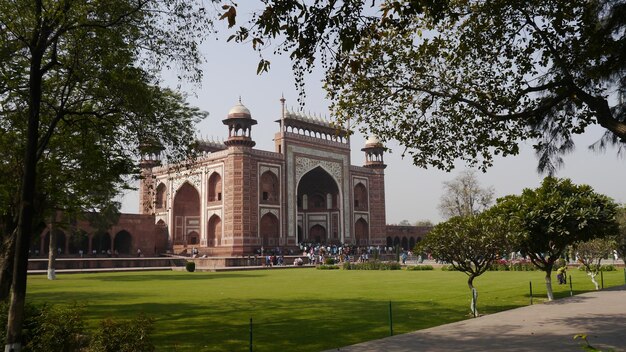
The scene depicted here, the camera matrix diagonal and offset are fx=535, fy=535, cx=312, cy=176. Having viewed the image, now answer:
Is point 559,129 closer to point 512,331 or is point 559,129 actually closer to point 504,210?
point 512,331

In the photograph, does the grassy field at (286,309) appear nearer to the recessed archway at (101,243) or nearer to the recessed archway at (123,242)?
the recessed archway at (101,243)

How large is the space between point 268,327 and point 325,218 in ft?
125

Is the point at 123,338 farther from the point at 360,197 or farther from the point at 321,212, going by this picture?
the point at 360,197

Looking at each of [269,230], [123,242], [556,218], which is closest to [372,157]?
[269,230]

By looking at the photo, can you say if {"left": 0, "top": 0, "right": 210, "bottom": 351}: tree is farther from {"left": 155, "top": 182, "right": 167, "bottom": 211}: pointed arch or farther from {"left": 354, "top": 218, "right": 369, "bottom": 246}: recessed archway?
{"left": 354, "top": 218, "right": 369, "bottom": 246}: recessed archway

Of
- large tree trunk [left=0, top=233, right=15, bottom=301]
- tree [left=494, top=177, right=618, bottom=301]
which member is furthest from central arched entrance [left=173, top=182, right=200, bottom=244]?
large tree trunk [left=0, top=233, right=15, bottom=301]

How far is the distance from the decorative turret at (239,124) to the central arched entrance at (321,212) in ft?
24.5

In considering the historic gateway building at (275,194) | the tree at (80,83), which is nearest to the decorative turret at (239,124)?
the historic gateway building at (275,194)

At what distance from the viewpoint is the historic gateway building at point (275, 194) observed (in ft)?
130

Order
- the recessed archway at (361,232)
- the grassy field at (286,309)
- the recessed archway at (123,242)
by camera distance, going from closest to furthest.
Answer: the grassy field at (286,309), the recessed archway at (123,242), the recessed archway at (361,232)

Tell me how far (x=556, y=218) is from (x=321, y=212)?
34049 millimetres

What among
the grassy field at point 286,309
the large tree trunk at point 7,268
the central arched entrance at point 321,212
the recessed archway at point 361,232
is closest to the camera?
the grassy field at point 286,309

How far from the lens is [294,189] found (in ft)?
141

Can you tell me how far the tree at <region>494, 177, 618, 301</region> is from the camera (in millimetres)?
13367
